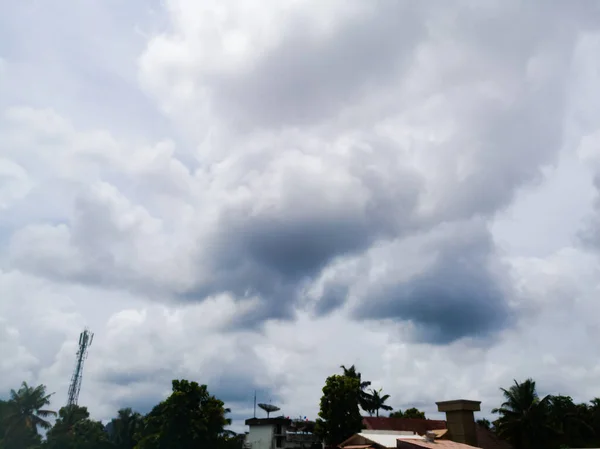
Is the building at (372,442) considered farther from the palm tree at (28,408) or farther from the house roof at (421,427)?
the palm tree at (28,408)

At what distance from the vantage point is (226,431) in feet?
174

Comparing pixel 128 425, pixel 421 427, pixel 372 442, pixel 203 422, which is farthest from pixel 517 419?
pixel 128 425

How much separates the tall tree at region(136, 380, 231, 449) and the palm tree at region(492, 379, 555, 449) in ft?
103

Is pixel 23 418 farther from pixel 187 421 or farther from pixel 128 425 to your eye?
pixel 187 421

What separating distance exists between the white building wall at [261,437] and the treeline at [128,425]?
7.35 m

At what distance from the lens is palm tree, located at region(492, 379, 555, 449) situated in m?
55.5

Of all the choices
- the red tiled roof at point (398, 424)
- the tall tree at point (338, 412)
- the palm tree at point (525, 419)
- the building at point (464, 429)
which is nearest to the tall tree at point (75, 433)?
the tall tree at point (338, 412)

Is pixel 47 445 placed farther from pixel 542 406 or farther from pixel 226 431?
pixel 542 406

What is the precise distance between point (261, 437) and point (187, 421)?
21.1 meters

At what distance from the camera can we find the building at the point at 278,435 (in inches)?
2676

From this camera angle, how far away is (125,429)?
6122 cm

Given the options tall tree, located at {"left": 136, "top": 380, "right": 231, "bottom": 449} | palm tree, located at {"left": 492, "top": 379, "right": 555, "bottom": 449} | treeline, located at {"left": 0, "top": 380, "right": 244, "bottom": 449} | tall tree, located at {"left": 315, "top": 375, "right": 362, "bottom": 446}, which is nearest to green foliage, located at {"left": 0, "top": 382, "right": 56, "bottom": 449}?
treeline, located at {"left": 0, "top": 380, "right": 244, "bottom": 449}

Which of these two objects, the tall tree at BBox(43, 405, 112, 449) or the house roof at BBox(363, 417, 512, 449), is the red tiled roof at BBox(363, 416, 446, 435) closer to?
the house roof at BBox(363, 417, 512, 449)

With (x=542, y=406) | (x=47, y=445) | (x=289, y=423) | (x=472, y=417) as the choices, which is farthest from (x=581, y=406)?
(x=47, y=445)
